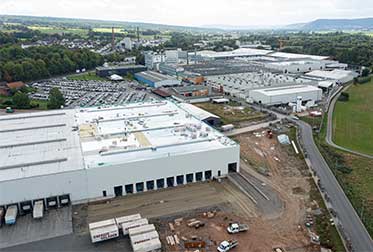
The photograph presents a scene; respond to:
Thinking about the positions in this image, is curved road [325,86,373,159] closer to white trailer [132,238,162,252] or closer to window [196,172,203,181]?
window [196,172,203,181]

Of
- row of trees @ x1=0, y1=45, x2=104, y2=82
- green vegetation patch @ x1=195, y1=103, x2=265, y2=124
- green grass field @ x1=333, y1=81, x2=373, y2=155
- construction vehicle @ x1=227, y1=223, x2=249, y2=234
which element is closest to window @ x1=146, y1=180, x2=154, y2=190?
construction vehicle @ x1=227, y1=223, x2=249, y2=234

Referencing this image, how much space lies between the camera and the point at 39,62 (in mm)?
56938

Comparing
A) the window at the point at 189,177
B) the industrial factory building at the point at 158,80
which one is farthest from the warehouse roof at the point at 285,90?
the window at the point at 189,177

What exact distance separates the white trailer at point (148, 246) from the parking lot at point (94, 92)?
28.8m

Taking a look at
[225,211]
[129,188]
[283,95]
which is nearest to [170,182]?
[129,188]

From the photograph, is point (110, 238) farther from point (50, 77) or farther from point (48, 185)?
point (50, 77)

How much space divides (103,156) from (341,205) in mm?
14756

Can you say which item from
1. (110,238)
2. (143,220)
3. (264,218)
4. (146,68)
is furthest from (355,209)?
(146,68)

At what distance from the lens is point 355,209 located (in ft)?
59.7

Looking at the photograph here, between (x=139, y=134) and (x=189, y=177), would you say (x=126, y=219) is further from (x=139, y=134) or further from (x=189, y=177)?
(x=139, y=134)

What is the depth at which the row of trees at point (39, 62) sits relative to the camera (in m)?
52.4

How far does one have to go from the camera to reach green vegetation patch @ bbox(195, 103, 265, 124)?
34594mm

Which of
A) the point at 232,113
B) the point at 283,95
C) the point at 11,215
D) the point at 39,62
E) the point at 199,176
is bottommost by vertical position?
the point at 11,215

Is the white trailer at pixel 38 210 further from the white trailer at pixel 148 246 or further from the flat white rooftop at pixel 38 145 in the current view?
the white trailer at pixel 148 246
